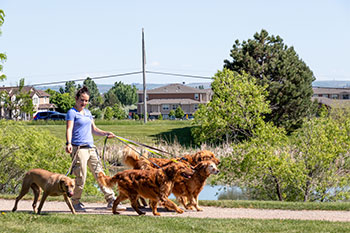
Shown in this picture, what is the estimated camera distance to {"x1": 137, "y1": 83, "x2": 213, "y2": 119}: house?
109 metres

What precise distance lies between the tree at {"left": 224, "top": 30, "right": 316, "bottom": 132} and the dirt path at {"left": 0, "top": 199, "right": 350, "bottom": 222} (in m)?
30.8

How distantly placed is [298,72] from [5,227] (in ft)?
126

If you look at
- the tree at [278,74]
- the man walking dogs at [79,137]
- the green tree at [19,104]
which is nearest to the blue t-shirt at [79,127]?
the man walking dogs at [79,137]

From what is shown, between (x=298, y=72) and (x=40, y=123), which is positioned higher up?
(x=298, y=72)

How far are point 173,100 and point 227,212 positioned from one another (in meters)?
101

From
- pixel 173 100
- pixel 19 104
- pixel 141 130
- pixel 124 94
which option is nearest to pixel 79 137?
pixel 141 130

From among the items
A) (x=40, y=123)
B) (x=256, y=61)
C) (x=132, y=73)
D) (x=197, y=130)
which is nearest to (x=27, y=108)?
(x=40, y=123)

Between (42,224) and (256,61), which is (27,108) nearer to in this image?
(256,61)

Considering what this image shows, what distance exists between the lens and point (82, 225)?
28.6 ft

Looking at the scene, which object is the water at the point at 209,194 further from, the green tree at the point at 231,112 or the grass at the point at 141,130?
the grass at the point at 141,130

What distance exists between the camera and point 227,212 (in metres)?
10.7

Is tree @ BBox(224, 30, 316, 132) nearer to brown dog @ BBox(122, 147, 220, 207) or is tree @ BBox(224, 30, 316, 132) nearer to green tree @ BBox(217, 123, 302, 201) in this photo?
green tree @ BBox(217, 123, 302, 201)

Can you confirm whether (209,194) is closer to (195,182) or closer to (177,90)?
(195,182)

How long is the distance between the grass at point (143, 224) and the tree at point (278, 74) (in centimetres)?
3270
